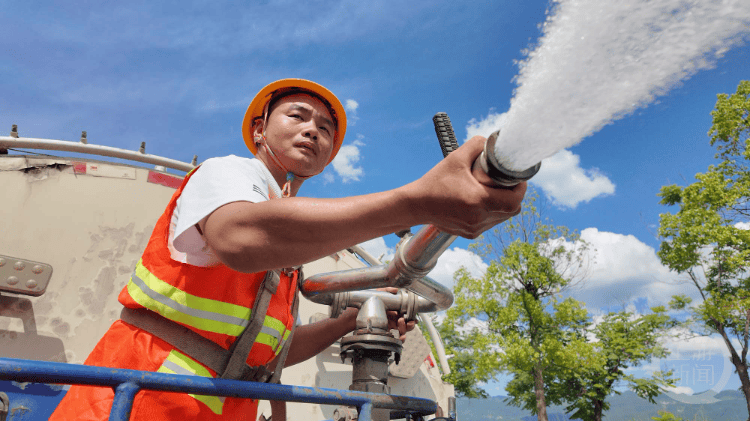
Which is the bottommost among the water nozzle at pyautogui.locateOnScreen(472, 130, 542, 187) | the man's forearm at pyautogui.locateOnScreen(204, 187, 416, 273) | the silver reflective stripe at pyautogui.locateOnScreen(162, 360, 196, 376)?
the silver reflective stripe at pyautogui.locateOnScreen(162, 360, 196, 376)

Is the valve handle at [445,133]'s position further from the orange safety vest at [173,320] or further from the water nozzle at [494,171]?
the orange safety vest at [173,320]

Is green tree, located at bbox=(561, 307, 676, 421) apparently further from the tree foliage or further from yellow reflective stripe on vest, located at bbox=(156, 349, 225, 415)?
yellow reflective stripe on vest, located at bbox=(156, 349, 225, 415)

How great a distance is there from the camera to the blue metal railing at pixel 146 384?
94cm

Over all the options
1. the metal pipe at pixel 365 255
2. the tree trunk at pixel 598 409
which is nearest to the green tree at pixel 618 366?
the tree trunk at pixel 598 409

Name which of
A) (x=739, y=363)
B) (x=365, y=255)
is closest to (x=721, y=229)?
(x=739, y=363)

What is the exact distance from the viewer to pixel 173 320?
52.4 inches

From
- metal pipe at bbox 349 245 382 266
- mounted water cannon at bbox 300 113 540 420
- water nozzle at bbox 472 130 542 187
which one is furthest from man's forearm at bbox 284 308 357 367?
metal pipe at bbox 349 245 382 266

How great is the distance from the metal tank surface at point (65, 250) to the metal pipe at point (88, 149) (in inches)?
0.7

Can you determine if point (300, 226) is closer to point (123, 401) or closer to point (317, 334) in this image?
point (123, 401)

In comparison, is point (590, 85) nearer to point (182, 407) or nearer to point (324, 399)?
point (324, 399)

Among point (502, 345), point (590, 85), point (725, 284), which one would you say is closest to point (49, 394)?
point (590, 85)

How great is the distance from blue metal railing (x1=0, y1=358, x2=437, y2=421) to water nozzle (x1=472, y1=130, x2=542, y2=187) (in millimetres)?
916

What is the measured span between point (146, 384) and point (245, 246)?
469mm

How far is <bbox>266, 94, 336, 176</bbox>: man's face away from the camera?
184cm
